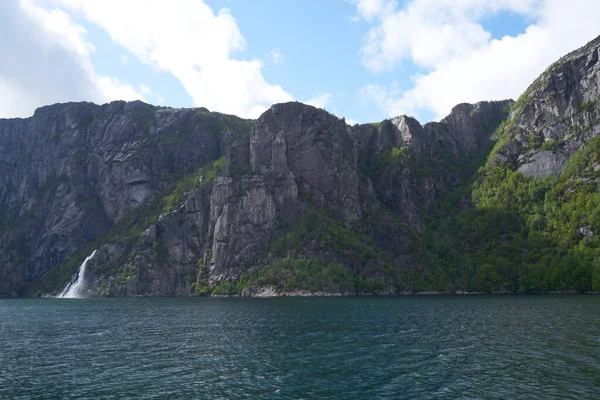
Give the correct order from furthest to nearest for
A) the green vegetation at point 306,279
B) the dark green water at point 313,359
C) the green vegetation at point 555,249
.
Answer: the green vegetation at point 306,279, the green vegetation at point 555,249, the dark green water at point 313,359

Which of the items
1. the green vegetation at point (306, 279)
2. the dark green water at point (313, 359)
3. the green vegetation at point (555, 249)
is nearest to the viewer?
the dark green water at point (313, 359)

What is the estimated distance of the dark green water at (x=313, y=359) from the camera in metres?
35.7

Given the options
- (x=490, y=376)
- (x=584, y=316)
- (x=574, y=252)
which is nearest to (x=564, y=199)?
(x=574, y=252)

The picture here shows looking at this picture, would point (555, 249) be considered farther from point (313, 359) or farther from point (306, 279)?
A: point (313, 359)

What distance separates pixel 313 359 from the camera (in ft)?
155

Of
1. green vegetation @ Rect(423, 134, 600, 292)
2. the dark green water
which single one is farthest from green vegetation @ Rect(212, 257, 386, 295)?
the dark green water

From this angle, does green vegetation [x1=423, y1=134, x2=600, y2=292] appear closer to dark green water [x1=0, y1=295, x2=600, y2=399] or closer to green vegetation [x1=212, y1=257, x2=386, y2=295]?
green vegetation [x1=212, y1=257, x2=386, y2=295]

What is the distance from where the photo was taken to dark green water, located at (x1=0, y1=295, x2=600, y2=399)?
1406 inches

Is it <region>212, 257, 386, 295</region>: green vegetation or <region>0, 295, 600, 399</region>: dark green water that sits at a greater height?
<region>212, 257, 386, 295</region>: green vegetation

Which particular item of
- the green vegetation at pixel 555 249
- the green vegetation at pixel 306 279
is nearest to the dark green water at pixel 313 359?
the green vegetation at pixel 555 249

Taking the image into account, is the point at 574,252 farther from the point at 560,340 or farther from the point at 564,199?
the point at 560,340

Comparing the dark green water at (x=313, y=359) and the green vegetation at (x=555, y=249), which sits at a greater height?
the green vegetation at (x=555, y=249)

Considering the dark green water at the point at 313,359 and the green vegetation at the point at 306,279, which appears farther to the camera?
the green vegetation at the point at 306,279

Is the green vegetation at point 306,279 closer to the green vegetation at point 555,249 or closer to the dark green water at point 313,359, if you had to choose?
the green vegetation at point 555,249
